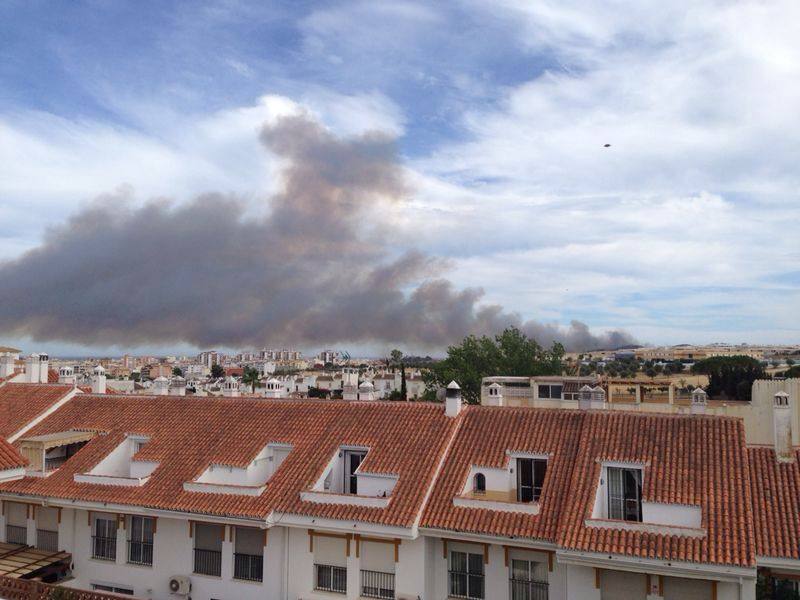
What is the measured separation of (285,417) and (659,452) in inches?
439

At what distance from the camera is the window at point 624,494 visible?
1564 centimetres

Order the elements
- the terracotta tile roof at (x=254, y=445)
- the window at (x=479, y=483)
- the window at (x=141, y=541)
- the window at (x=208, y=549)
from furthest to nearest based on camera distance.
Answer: the window at (x=141, y=541) → the window at (x=208, y=549) → the window at (x=479, y=483) → the terracotta tile roof at (x=254, y=445)

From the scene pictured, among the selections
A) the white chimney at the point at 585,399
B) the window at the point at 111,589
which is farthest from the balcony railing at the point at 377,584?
the white chimney at the point at 585,399

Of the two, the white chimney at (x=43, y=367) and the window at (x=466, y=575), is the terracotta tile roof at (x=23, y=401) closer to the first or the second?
the white chimney at (x=43, y=367)

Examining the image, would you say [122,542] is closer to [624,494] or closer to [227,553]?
[227,553]

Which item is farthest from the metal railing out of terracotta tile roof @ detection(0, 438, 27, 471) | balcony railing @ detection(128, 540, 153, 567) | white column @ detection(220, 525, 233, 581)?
terracotta tile roof @ detection(0, 438, 27, 471)

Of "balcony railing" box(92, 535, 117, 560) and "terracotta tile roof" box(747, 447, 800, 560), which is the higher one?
"terracotta tile roof" box(747, 447, 800, 560)

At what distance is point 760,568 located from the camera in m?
14.5

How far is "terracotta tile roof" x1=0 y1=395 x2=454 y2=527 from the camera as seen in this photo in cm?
1673

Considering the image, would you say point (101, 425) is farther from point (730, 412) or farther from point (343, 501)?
point (730, 412)

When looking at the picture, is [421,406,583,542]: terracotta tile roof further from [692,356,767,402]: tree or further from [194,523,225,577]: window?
[692,356,767,402]: tree

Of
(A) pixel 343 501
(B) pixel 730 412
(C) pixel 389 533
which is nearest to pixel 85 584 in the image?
(A) pixel 343 501

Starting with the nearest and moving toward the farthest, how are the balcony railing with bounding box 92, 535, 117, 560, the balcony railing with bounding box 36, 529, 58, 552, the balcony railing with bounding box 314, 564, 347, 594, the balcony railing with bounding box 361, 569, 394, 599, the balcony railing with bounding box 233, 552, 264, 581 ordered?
the balcony railing with bounding box 361, 569, 394, 599 < the balcony railing with bounding box 314, 564, 347, 594 < the balcony railing with bounding box 233, 552, 264, 581 < the balcony railing with bounding box 92, 535, 117, 560 < the balcony railing with bounding box 36, 529, 58, 552

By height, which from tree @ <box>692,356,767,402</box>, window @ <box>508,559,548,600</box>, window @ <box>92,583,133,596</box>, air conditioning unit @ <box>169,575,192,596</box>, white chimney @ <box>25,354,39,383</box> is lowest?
window @ <box>92,583,133,596</box>
